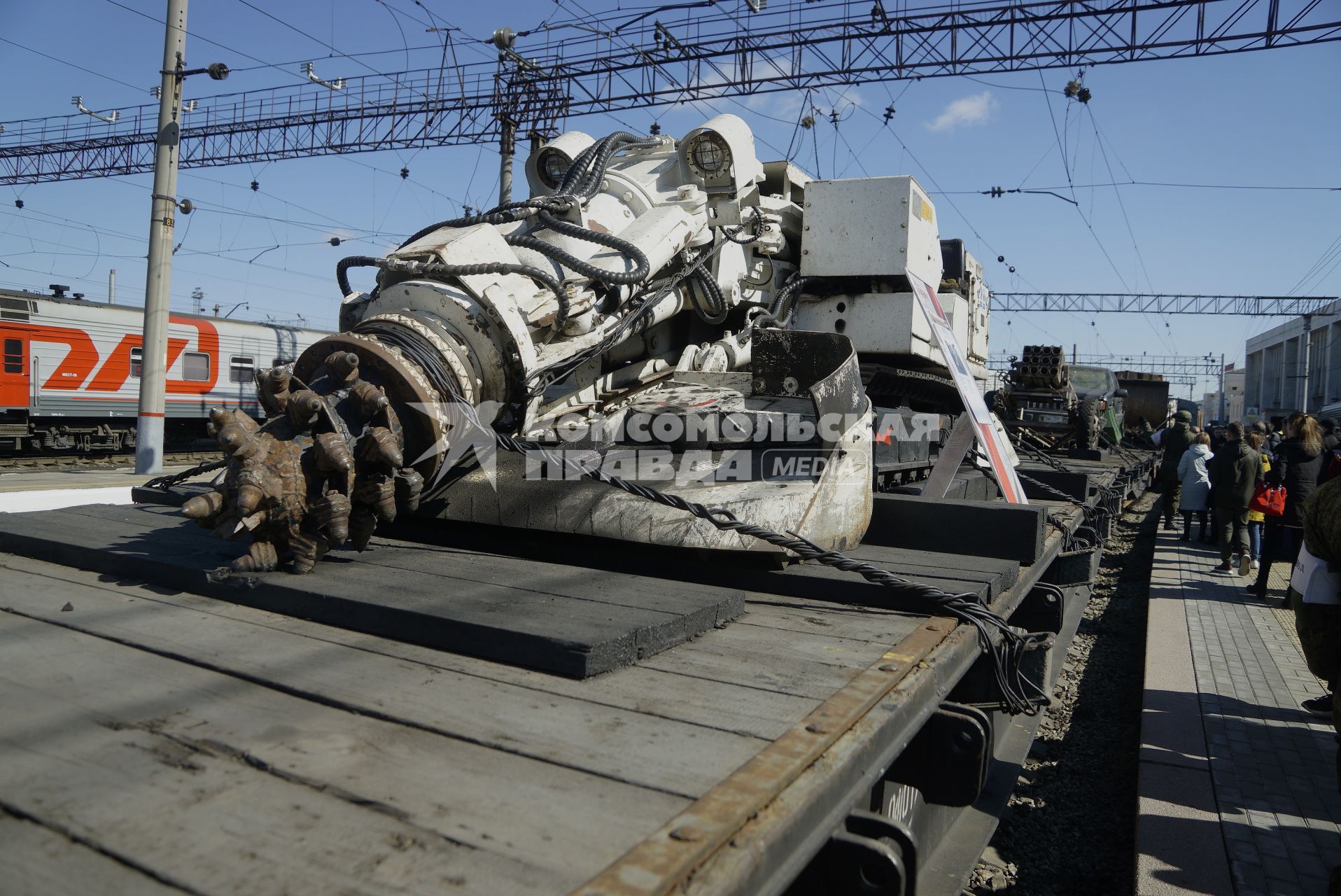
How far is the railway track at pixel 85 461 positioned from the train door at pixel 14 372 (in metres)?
1.22

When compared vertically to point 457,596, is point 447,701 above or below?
below

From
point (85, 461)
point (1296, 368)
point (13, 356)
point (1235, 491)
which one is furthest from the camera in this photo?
point (1296, 368)

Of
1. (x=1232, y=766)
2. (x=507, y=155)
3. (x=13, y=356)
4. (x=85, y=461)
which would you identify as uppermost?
(x=507, y=155)

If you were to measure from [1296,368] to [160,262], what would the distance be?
56.7 m

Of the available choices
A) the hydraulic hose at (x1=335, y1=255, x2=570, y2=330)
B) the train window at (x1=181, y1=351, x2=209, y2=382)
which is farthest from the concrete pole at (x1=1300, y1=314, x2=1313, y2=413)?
the hydraulic hose at (x1=335, y1=255, x2=570, y2=330)

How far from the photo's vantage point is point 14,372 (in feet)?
62.2

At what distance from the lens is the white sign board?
372 cm

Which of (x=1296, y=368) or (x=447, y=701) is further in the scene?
(x=1296, y=368)

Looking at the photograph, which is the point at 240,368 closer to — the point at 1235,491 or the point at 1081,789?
the point at 1235,491

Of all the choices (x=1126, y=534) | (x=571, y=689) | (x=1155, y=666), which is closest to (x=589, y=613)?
(x=571, y=689)

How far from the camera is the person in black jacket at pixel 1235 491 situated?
30.8ft

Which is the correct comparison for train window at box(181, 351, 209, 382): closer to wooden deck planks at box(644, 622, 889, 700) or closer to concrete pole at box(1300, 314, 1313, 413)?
wooden deck planks at box(644, 622, 889, 700)

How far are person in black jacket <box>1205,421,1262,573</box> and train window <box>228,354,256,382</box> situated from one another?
21486 millimetres

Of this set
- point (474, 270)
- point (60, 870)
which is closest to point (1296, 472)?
point (474, 270)
